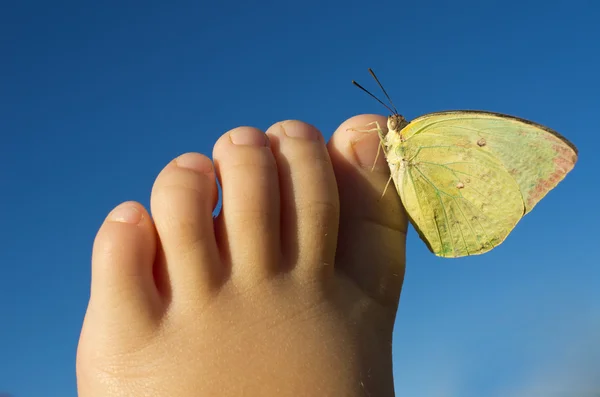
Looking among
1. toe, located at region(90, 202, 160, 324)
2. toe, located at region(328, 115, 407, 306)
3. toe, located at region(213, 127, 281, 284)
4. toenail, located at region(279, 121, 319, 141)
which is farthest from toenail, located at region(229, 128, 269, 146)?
toe, located at region(90, 202, 160, 324)

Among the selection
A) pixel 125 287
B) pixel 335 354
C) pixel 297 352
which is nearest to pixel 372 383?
pixel 335 354

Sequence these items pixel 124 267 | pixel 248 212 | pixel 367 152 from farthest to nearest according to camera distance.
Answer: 1. pixel 367 152
2. pixel 248 212
3. pixel 124 267

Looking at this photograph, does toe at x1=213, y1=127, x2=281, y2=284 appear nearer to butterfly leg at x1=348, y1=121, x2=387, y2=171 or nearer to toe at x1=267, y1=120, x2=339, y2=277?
toe at x1=267, y1=120, x2=339, y2=277

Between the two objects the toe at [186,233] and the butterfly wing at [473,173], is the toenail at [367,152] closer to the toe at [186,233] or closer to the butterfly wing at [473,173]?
the butterfly wing at [473,173]

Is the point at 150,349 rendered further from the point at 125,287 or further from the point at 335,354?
the point at 335,354

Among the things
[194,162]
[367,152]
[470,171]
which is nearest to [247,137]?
[194,162]

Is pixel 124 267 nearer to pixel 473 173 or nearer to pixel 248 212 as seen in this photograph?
pixel 248 212
